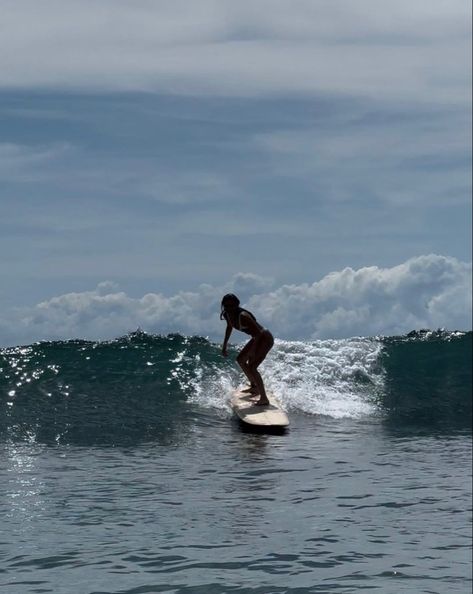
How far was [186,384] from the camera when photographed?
1997 centimetres

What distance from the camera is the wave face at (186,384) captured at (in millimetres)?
16859

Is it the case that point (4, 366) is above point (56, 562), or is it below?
above

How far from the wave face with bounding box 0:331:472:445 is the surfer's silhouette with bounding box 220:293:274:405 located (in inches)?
33.8

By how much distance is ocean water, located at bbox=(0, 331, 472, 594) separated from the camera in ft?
26.4

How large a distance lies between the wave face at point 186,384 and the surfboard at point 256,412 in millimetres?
388

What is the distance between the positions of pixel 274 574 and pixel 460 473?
5.73 metres

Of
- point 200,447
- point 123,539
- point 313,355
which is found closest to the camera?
point 123,539

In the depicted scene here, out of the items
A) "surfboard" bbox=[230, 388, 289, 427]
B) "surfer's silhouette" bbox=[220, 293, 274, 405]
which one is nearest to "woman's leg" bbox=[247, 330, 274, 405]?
"surfer's silhouette" bbox=[220, 293, 274, 405]

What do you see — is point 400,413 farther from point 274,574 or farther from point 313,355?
point 274,574

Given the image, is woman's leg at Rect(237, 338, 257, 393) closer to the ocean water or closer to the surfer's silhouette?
the surfer's silhouette

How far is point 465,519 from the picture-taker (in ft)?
33.6

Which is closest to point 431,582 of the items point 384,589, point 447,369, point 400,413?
point 384,589

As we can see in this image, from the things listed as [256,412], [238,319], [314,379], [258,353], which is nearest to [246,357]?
[258,353]

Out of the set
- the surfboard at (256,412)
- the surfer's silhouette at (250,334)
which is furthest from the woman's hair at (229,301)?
the surfboard at (256,412)
